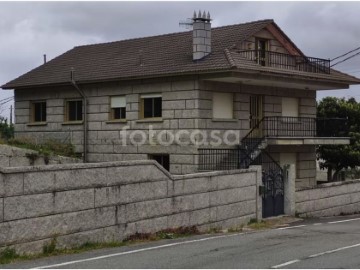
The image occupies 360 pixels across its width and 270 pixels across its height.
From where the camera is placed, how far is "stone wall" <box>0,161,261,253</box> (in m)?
11.0

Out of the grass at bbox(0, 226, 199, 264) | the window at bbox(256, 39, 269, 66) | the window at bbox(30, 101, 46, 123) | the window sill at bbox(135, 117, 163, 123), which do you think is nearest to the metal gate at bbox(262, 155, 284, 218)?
the grass at bbox(0, 226, 199, 264)

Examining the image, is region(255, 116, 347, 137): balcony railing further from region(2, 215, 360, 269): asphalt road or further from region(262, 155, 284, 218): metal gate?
region(2, 215, 360, 269): asphalt road

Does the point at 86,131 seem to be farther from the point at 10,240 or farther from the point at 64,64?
the point at 10,240

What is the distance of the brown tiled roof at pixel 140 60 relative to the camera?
24016mm

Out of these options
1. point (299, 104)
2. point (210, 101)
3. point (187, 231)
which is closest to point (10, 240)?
point (187, 231)

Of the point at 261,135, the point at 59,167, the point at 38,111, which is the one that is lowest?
the point at 59,167

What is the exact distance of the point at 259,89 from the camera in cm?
2675

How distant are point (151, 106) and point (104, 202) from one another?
1305 centimetres

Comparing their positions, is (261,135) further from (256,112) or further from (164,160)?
(164,160)

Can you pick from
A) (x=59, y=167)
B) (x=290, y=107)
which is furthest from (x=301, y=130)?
(x=59, y=167)

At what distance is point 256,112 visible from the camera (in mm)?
27078

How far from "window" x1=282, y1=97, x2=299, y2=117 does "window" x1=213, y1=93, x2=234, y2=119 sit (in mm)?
3921

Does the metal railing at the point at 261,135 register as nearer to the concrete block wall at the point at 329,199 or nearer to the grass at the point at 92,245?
the concrete block wall at the point at 329,199

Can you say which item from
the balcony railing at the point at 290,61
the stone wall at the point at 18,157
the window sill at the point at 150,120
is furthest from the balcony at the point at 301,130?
the stone wall at the point at 18,157
